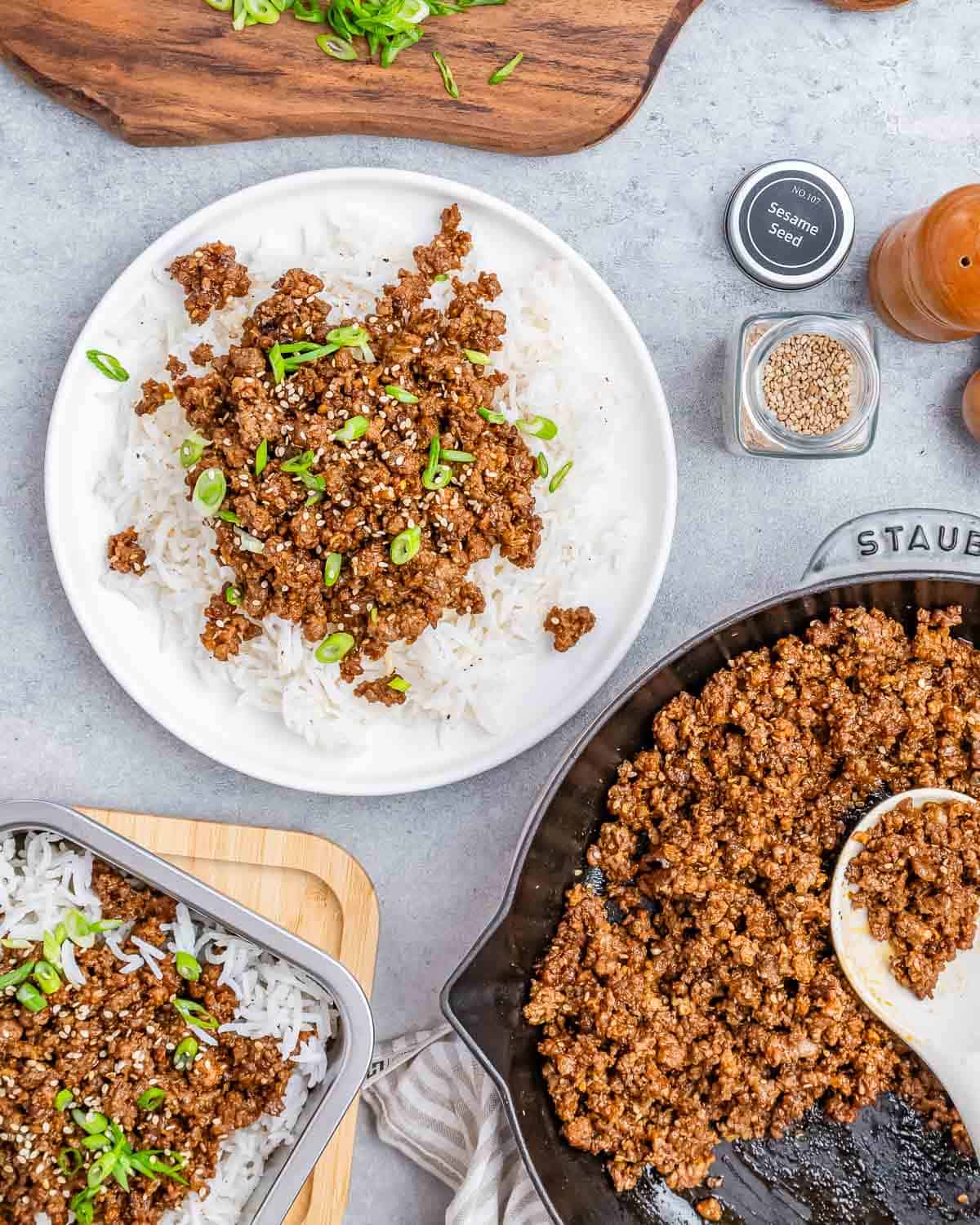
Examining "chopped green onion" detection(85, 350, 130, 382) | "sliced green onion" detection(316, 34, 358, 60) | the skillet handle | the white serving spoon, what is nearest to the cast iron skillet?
the skillet handle

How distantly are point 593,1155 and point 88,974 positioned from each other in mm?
1170

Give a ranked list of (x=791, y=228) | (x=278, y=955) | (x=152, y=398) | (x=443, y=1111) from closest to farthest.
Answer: (x=278, y=955), (x=152, y=398), (x=443, y=1111), (x=791, y=228)

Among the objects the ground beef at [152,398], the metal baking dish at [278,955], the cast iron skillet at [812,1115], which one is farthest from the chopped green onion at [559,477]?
the metal baking dish at [278,955]

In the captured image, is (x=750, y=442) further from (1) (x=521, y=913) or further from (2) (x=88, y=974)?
(2) (x=88, y=974)

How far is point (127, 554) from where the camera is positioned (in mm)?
2375

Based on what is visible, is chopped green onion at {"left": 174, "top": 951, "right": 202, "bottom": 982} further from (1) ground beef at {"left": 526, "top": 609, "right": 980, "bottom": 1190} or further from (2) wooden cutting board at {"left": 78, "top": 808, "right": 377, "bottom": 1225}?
(1) ground beef at {"left": 526, "top": 609, "right": 980, "bottom": 1190}

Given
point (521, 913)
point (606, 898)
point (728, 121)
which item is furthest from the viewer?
point (728, 121)

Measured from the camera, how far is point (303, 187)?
2.37 m

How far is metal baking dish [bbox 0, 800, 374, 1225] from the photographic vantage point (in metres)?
2.09

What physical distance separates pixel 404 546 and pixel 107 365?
2.70ft

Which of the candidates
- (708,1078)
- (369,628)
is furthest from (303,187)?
(708,1078)

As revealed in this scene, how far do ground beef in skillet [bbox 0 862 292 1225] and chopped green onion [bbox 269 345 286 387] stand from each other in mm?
1156

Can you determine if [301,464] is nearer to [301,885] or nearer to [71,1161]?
[301,885]

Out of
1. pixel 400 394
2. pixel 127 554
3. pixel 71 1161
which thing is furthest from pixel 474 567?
pixel 71 1161
